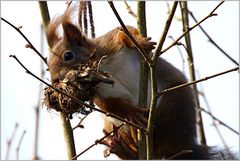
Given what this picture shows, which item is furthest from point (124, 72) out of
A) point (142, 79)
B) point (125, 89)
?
point (142, 79)

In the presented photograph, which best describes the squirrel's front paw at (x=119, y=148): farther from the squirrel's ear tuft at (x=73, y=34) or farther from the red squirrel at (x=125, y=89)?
the squirrel's ear tuft at (x=73, y=34)

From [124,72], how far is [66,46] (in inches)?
19.6

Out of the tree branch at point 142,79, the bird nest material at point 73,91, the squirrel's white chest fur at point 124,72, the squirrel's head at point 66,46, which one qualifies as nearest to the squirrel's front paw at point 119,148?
the squirrel's white chest fur at point 124,72

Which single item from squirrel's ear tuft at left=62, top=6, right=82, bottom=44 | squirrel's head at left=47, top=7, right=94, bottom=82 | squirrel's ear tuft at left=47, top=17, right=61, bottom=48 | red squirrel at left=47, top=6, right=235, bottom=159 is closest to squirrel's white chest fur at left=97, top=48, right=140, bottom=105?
red squirrel at left=47, top=6, right=235, bottom=159

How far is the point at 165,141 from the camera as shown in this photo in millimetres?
4273

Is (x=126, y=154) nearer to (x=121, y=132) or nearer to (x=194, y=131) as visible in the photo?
(x=121, y=132)

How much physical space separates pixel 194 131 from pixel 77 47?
121 centimetres

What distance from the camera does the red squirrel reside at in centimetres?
385

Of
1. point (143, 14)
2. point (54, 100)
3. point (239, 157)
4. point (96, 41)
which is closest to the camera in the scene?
point (143, 14)

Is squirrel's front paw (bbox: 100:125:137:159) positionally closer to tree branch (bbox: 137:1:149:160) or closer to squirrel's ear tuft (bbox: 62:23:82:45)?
squirrel's ear tuft (bbox: 62:23:82:45)

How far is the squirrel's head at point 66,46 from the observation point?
376 cm

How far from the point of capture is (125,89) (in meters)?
4.08

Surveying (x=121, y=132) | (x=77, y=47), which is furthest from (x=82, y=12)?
(x=121, y=132)

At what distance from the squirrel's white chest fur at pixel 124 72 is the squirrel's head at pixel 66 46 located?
201 mm
